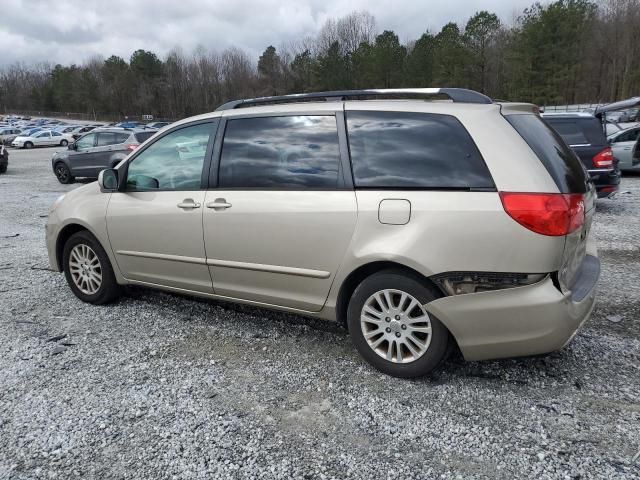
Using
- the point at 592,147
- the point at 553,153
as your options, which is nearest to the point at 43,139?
the point at 592,147

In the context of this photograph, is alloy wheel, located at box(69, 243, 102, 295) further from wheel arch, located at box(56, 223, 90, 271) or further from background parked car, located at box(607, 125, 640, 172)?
background parked car, located at box(607, 125, 640, 172)

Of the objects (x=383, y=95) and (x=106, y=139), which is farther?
(x=106, y=139)

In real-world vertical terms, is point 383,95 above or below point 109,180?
above

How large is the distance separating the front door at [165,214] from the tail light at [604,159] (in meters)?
7.23

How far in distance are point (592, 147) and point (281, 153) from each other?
7166 mm

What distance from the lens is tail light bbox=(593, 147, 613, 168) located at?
8484 mm

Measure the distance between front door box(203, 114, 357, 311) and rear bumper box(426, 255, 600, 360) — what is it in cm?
82

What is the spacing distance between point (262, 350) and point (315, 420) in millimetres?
987

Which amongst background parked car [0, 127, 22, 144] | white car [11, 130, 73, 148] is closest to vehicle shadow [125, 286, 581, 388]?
white car [11, 130, 73, 148]

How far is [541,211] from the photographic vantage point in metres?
2.73

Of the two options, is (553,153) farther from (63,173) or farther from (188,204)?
(63,173)

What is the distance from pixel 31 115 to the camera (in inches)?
4053

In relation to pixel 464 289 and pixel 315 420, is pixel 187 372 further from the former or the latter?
pixel 464 289

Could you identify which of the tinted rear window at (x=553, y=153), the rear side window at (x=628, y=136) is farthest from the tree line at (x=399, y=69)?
the tinted rear window at (x=553, y=153)
